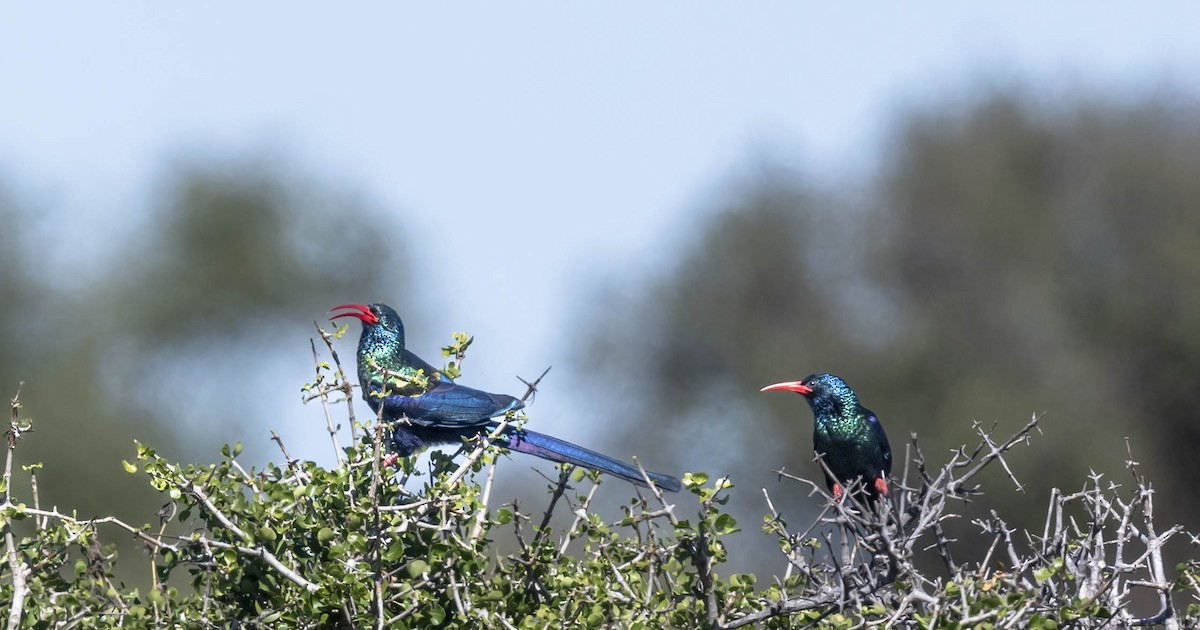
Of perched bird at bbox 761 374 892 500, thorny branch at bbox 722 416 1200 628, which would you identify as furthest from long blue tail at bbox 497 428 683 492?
thorny branch at bbox 722 416 1200 628

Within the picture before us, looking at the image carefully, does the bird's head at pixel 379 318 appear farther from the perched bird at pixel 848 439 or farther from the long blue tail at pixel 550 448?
the perched bird at pixel 848 439

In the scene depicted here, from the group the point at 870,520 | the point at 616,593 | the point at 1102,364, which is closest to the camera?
the point at 616,593

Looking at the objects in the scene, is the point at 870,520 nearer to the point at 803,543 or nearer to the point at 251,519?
the point at 803,543

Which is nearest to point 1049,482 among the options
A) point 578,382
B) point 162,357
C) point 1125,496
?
point 1125,496

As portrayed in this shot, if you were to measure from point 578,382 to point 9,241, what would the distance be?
959cm

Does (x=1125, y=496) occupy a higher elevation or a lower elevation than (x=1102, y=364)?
lower

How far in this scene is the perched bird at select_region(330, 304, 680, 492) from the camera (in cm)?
654

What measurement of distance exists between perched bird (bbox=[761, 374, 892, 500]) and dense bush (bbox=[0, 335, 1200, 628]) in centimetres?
183

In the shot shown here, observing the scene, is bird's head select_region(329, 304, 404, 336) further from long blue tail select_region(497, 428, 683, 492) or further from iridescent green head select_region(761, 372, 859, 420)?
iridescent green head select_region(761, 372, 859, 420)

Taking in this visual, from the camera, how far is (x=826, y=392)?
7133 mm

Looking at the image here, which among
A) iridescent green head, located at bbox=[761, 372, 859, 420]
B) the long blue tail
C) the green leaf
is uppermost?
iridescent green head, located at bbox=[761, 372, 859, 420]

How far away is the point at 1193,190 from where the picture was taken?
26297 mm

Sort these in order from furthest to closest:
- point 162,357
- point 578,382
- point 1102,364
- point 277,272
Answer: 1. point 277,272
2. point 162,357
3. point 578,382
4. point 1102,364

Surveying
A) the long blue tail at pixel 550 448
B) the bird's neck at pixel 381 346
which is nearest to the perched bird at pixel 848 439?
the long blue tail at pixel 550 448
